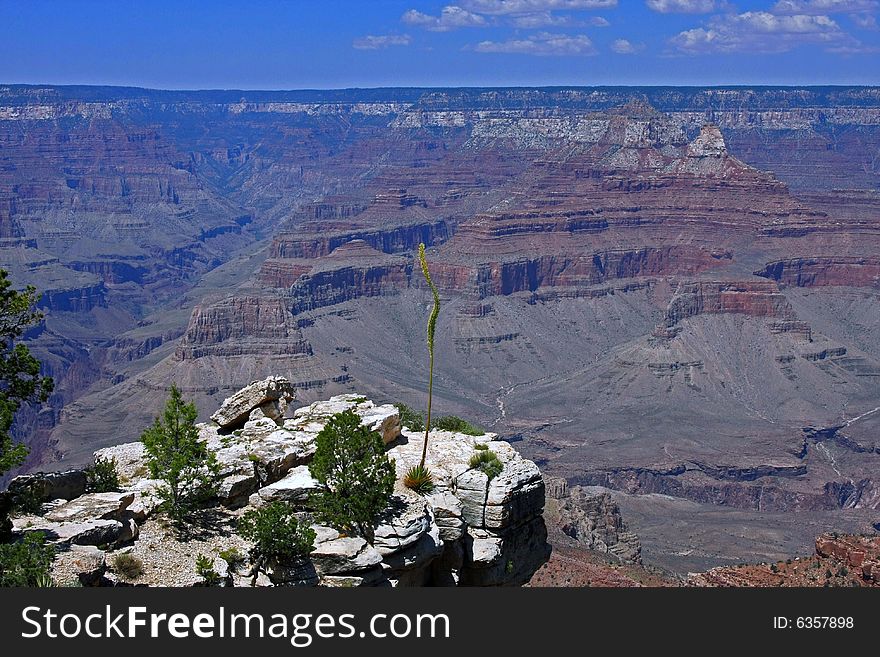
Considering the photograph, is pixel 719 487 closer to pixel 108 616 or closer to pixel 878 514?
pixel 878 514

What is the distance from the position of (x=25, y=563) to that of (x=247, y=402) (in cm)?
1456

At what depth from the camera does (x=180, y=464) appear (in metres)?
29.8

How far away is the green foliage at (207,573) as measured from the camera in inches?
1048

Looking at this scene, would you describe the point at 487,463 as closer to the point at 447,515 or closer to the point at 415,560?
the point at 447,515

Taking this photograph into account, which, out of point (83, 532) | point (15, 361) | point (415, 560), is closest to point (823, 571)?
point (415, 560)

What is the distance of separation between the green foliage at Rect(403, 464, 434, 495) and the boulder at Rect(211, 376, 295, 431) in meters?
7.67

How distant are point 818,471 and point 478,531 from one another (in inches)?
4625

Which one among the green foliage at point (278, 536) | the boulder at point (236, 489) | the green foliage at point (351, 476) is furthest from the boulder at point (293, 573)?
the boulder at point (236, 489)

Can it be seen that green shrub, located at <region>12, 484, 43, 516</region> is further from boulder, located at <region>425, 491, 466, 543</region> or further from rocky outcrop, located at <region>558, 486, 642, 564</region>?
rocky outcrop, located at <region>558, 486, 642, 564</region>

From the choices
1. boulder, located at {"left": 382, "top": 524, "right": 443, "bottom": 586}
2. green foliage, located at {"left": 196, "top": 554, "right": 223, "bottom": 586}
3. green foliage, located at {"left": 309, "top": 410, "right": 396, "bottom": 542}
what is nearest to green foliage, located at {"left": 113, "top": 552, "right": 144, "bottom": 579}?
green foliage, located at {"left": 196, "top": 554, "right": 223, "bottom": 586}

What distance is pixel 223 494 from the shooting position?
3136 centimetres

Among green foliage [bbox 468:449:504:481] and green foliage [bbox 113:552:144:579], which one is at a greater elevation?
green foliage [bbox 468:449:504:481]

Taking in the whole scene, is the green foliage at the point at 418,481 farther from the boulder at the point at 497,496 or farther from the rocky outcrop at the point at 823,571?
the rocky outcrop at the point at 823,571

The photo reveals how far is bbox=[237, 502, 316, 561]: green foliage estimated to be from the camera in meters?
27.1
